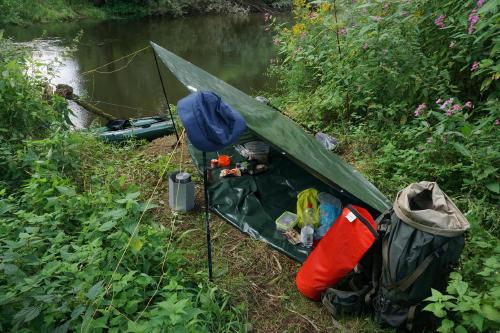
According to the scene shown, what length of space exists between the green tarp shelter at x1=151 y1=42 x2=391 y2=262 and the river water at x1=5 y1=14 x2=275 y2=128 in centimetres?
228

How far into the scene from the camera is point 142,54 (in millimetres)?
10617

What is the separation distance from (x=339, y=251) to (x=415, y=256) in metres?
0.41

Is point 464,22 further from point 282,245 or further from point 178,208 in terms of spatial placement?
point 178,208

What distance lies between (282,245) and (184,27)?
645 inches

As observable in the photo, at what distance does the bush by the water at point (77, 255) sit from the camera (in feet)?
4.96

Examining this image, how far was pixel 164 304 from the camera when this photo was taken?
5.10 ft

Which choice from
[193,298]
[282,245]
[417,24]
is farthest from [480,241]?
[417,24]

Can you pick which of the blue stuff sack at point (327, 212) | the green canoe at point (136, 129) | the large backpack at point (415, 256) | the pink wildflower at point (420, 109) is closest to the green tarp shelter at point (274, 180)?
the blue stuff sack at point (327, 212)

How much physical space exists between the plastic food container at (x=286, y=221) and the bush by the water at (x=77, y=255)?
77 cm

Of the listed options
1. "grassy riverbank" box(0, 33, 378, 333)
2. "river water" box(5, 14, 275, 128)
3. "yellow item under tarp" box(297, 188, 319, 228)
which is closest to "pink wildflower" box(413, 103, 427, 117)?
"yellow item under tarp" box(297, 188, 319, 228)

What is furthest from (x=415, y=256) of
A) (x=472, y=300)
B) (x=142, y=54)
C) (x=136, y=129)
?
(x=142, y=54)

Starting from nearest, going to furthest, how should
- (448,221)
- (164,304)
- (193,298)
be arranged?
(164,304)
(448,221)
(193,298)

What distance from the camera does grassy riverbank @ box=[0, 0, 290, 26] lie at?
13864 mm

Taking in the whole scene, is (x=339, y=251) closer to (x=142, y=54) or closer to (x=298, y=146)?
(x=298, y=146)
